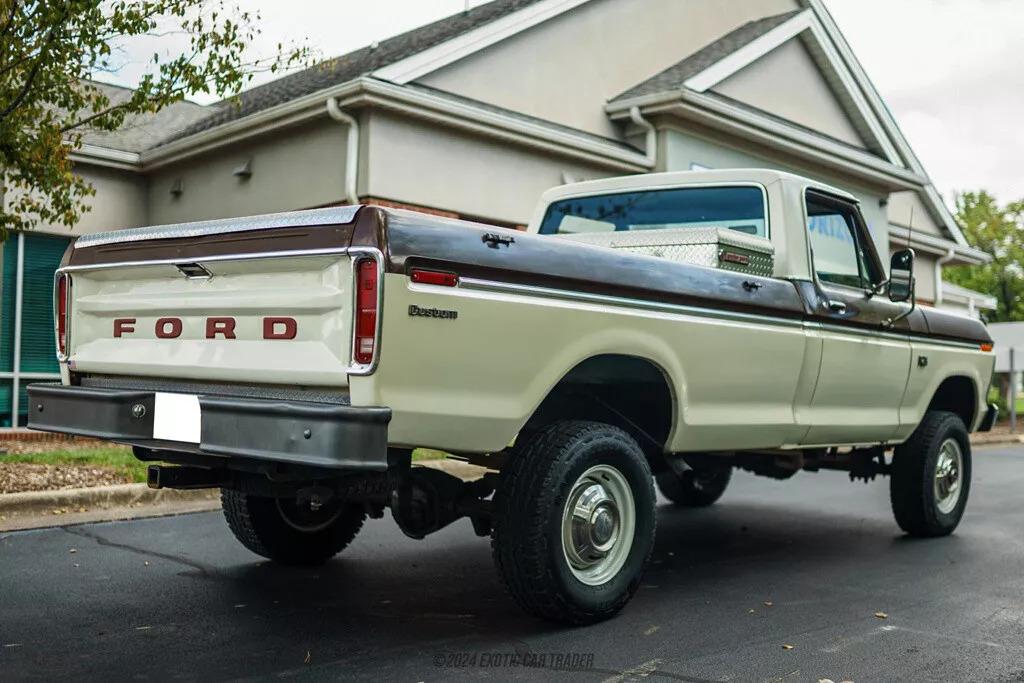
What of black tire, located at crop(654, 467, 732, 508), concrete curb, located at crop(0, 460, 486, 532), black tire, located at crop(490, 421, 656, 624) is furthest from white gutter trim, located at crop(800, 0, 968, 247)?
black tire, located at crop(490, 421, 656, 624)

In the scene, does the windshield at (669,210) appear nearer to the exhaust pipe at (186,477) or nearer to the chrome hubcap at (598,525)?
the chrome hubcap at (598,525)

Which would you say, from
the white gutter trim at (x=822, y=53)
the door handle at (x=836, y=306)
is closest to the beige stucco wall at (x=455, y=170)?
the white gutter trim at (x=822, y=53)

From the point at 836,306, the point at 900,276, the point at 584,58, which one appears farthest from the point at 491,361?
the point at 584,58

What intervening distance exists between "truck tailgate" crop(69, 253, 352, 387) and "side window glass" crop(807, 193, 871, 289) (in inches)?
123

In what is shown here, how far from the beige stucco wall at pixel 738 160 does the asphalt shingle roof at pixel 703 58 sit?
72 centimetres

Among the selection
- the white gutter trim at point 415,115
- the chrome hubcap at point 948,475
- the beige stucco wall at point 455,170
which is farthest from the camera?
the beige stucco wall at point 455,170

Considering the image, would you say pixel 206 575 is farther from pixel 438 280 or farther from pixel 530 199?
pixel 530 199

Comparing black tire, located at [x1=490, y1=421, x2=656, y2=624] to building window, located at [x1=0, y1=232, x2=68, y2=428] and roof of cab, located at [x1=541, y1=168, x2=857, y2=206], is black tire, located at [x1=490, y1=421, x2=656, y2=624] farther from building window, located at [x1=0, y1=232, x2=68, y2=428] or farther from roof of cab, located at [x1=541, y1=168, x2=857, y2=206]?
building window, located at [x1=0, y1=232, x2=68, y2=428]

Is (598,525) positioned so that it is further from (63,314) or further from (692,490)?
(692,490)

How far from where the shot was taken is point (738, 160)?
16.3 meters

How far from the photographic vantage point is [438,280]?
3.87 meters

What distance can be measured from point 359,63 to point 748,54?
20.1 ft

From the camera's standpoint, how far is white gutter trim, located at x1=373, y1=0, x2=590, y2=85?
39.5 ft

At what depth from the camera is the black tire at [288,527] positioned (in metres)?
5.56
